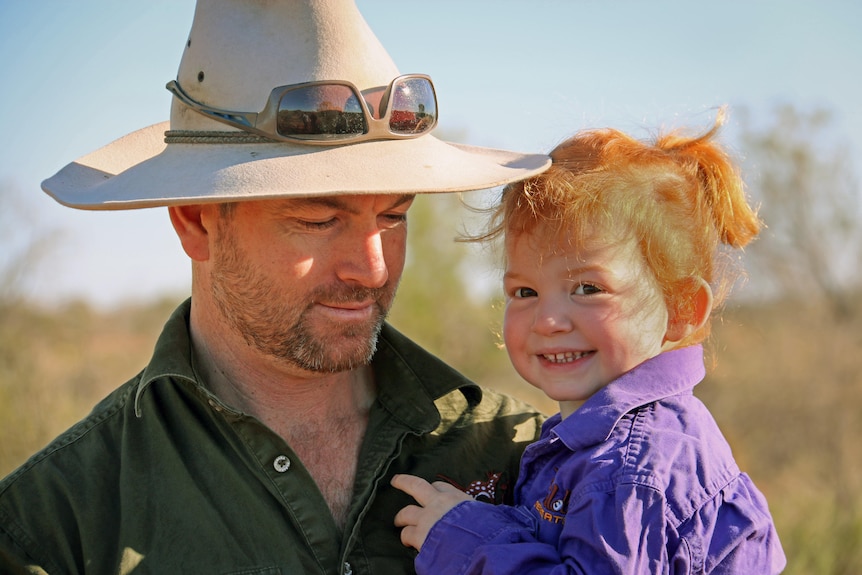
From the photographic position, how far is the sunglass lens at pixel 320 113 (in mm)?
2613

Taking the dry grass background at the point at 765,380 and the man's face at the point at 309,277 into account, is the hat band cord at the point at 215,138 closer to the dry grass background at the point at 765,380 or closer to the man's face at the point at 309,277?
the man's face at the point at 309,277

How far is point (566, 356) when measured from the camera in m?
2.67

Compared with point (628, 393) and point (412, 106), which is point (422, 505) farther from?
point (412, 106)

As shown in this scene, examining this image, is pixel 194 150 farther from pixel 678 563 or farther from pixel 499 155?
pixel 678 563

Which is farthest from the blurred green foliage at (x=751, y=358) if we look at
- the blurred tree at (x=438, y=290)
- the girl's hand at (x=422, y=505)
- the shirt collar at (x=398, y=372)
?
the girl's hand at (x=422, y=505)

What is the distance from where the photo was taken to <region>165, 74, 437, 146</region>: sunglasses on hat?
8.57 feet

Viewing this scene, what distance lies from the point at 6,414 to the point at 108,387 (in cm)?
679

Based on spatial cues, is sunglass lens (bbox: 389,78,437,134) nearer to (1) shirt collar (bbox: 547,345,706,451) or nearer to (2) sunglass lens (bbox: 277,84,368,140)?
(2) sunglass lens (bbox: 277,84,368,140)

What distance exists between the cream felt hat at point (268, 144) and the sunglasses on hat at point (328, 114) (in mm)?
29

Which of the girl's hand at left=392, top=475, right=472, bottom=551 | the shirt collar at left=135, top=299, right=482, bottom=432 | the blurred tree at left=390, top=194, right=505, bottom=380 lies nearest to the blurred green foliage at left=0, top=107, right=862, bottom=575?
the blurred tree at left=390, top=194, right=505, bottom=380

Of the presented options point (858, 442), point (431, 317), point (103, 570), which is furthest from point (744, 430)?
point (103, 570)

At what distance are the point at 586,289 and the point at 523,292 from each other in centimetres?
22

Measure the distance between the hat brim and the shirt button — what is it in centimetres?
78

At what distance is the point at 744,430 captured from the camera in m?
15.7
